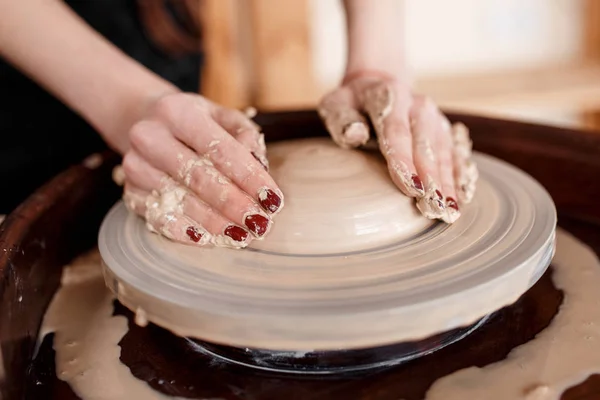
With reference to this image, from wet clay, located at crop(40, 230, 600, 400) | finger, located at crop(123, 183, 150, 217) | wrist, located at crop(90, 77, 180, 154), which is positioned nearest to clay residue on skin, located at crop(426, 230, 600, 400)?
wet clay, located at crop(40, 230, 600, 400)

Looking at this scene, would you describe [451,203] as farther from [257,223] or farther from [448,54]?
[448,54]

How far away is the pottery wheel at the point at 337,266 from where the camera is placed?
1.96ft

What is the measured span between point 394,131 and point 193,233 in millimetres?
266

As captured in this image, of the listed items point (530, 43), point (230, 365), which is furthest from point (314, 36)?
point (230, 365)

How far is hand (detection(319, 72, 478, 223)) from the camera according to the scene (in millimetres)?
743

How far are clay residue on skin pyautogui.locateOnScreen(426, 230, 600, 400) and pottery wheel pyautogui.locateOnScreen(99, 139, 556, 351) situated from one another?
2.5 inches

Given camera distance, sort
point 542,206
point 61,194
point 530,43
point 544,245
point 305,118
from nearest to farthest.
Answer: point 544,245, point 542,206, point 61,194, point 305,118, point 530,43

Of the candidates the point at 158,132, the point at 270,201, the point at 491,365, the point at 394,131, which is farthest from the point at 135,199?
the point at 491,365

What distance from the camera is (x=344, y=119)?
2.79ft

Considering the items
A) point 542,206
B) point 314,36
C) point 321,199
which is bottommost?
point 314,36

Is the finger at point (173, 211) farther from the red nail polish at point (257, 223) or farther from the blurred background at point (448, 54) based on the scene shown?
the blurred background at point (448, 54)

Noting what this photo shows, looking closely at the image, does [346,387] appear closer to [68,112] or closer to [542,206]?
[542,206]

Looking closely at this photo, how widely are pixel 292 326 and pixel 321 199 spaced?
0.17m

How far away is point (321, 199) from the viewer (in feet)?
2.35
